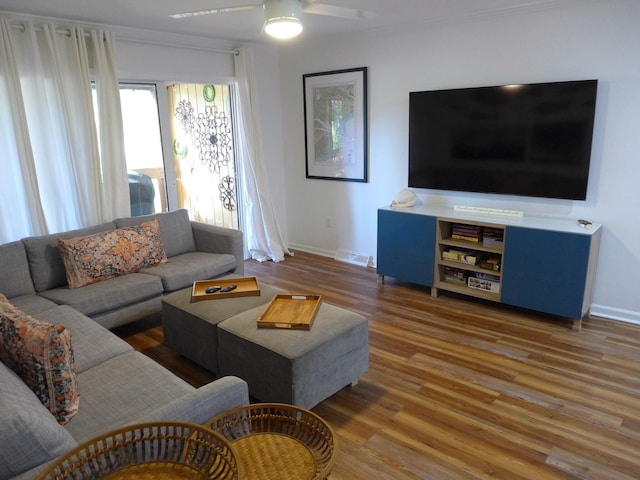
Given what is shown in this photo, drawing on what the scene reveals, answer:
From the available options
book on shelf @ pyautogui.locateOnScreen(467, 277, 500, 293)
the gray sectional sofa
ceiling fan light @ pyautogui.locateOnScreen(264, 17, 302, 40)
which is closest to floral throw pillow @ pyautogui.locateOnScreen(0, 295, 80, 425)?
the gray sectional sofa

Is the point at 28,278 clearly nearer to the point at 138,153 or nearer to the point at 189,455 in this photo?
the point at 138,153

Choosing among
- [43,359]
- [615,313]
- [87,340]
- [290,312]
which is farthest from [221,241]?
[615,313]

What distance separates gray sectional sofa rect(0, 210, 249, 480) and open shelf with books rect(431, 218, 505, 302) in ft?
5.82

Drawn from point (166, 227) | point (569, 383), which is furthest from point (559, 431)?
point (166, 227)

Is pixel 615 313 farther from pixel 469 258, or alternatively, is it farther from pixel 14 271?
pixel 14 271

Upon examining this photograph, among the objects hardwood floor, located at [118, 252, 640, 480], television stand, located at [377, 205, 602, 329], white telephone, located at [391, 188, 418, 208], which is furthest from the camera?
white telephone, located at [391, 188, 418, 208]

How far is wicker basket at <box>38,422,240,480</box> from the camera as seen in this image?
133cm

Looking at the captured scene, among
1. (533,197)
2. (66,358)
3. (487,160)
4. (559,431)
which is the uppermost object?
(487,160)

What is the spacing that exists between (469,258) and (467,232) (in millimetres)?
224

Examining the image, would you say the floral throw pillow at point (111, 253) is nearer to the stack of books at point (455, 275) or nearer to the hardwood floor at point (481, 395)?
the hardwood floor at point (481, 395)

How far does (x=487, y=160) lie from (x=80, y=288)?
3.30 meters

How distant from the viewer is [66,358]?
5.69 feet

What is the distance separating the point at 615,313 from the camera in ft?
11.7

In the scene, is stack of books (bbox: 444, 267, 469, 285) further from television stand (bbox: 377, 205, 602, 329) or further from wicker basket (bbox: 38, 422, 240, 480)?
wicker basket (bbox: 38, 422, 240, 480)
